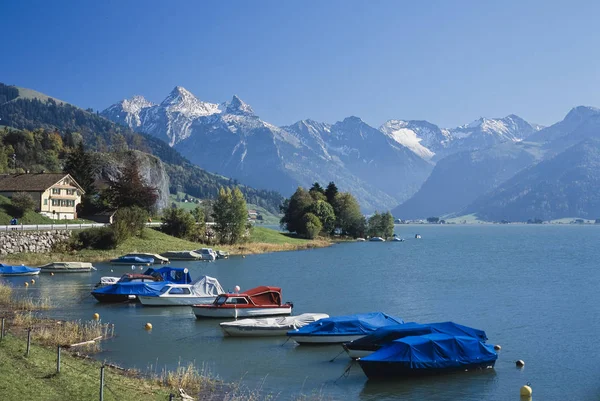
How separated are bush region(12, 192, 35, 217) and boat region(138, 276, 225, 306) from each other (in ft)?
199

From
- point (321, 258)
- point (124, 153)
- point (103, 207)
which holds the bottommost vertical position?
point (321, 258)

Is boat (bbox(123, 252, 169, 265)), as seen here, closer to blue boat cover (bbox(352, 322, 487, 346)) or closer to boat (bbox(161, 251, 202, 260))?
boat (bbox(161, 251, 202, 260))

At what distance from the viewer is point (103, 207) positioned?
13000 centimetres

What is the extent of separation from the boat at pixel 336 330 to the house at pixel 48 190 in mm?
87210

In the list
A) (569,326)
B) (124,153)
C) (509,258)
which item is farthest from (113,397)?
(124,153)

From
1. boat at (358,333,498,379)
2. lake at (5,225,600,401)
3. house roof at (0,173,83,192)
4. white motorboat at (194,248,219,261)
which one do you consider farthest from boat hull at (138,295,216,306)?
house roof at (0,173,83,192)

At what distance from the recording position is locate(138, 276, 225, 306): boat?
57.5 m

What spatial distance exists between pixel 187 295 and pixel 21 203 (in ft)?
209

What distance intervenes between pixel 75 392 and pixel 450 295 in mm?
49065

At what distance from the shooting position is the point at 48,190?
115m

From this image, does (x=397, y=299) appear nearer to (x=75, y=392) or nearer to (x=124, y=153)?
(x=75, y=392)

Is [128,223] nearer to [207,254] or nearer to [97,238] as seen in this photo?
[97,238]

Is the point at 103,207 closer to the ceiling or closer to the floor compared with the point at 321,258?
closer to the ceiling

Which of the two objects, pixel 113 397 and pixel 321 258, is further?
pixel 321 258
